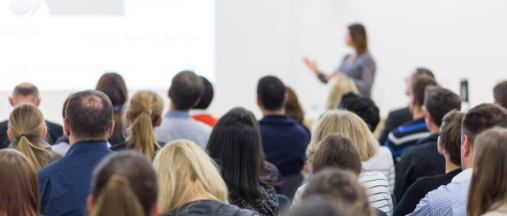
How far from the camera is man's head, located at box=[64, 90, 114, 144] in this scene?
198 centimetres

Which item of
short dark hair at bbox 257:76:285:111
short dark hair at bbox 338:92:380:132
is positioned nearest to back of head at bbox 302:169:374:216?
short dark hair at bbox 338:92:380:132

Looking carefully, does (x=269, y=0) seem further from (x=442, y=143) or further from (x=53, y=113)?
(x=442, y=143)

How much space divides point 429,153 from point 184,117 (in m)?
1.46

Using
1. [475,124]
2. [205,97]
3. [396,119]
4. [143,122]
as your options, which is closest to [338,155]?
[475,124]

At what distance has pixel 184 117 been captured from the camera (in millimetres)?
3191

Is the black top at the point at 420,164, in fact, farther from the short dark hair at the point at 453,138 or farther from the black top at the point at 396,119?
the black top at the point at 396,119

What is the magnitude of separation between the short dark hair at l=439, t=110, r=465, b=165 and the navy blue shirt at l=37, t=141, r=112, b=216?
1444 millimetres

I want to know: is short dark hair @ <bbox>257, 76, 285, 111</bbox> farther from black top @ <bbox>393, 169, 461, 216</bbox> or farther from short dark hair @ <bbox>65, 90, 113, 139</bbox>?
short dark hair @ <bbox>65, 90, 113, 139</bbox>

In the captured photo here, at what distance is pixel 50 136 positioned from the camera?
332cm

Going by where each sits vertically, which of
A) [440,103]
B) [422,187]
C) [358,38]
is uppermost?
[358,38]

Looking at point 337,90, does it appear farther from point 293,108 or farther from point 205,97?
point 205,97

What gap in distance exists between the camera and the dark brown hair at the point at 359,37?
16.6ft

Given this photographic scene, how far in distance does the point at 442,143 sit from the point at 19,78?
435 centimetres

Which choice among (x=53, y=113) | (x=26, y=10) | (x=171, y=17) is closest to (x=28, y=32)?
(x=26, y=10)
